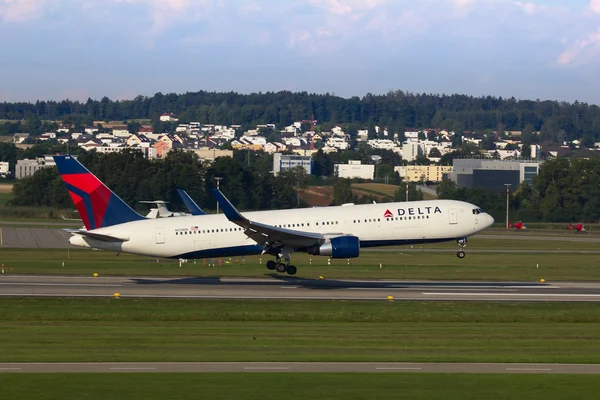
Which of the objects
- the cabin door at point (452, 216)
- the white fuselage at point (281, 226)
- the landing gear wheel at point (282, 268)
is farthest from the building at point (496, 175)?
the landing gear wheel at point (282, 268)

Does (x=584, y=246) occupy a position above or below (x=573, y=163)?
below

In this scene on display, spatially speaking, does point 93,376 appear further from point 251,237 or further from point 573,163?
point 573,163

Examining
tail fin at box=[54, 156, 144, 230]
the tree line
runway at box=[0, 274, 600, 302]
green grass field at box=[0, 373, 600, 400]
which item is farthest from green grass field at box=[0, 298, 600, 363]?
the tree line

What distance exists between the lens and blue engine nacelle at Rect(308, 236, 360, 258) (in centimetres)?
5041

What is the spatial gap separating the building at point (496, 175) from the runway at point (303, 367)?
486ft

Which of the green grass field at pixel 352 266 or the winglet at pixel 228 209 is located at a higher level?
the winglet at pixel 228 209

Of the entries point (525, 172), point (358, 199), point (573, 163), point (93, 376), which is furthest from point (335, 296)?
point (525, 172)

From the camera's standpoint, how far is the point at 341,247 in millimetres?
50406

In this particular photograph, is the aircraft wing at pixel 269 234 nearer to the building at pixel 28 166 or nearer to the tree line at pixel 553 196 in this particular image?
the tree line at pixel 553 196

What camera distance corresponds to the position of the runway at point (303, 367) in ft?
88.3

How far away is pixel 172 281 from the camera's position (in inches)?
2076

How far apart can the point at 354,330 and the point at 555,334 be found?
25.0ft

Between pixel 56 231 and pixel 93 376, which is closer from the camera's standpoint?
pixel 93 376

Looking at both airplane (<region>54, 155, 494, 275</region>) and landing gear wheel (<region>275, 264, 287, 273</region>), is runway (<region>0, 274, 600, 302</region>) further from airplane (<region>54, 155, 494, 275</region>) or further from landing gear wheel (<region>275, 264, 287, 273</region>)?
airplane (<region>54, 155, 494, 275</region>)
